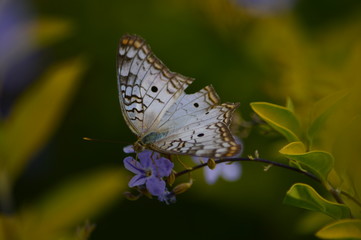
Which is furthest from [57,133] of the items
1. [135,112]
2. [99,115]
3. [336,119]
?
[336,119]

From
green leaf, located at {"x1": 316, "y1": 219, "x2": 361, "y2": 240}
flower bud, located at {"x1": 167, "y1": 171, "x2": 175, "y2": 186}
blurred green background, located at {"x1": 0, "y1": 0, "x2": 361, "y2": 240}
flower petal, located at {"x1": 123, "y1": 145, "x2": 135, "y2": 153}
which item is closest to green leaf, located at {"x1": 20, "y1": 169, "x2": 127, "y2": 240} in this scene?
blurred green background, located at {"x1": 0, "y1": 0, "x2": 361, "y2": 240}

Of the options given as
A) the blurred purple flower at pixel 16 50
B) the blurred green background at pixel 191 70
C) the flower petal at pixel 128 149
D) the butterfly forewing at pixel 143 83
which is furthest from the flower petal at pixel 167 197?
the blurred purple flower at pixel 16 50

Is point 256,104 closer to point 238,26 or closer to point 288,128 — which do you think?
point 288,128

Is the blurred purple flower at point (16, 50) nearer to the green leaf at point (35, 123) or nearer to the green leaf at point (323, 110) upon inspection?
the green leaf at point (35, 123)

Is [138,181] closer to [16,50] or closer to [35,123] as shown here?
[35,123]

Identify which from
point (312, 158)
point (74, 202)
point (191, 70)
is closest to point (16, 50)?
point (74, 202)

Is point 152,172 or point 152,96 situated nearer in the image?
→ point 152,172

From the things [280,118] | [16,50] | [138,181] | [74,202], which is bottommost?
[74,202]

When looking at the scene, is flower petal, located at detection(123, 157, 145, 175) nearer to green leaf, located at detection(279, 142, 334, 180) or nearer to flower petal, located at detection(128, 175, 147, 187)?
flower petal, located at detection(128, 175, 147, 187)
